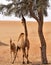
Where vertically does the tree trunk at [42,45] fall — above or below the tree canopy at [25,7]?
below

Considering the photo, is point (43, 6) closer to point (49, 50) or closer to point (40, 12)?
point (40, 12)

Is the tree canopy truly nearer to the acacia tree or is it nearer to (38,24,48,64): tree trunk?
the acacia tree

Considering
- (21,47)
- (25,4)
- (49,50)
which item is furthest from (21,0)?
(49,50)

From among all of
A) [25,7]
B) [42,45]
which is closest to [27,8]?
[25,7]

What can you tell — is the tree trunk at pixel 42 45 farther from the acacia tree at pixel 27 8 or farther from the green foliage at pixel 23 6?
the green foliage at pixel 23 6

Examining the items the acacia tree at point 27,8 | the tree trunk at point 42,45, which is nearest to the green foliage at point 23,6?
the acacia tree at point 27,8

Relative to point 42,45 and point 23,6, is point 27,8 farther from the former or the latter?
point 42,45

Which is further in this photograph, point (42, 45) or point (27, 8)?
point (42, 45)

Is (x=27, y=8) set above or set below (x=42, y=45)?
above

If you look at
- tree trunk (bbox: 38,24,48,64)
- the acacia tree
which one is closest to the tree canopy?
the acacia tree

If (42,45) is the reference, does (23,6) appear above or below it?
above

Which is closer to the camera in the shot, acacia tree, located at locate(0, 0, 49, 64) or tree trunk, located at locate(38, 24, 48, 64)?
acacia tree, located at locate(0, 0, 49, 64)

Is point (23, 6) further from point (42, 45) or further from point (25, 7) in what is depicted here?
point (42, 45)

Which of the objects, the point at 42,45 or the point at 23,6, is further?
the point at 42,45
